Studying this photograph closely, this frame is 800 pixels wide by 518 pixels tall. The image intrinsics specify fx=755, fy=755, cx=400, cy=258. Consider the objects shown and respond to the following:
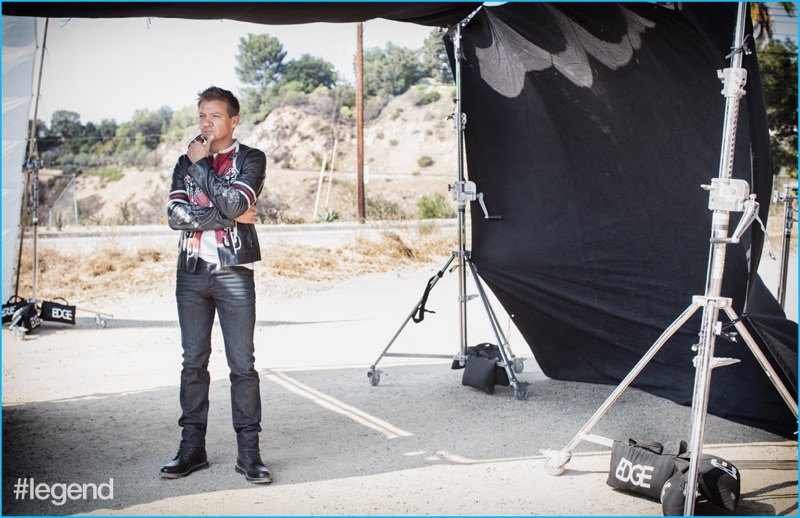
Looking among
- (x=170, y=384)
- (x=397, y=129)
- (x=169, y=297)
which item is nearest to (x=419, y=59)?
(x=397, y=129)

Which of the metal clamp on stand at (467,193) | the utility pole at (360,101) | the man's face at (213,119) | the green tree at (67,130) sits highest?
the green tree at (67,130)

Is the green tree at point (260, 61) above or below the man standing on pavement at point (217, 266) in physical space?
above

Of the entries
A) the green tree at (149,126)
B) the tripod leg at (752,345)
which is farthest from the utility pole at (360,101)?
the green tree at (149,126)

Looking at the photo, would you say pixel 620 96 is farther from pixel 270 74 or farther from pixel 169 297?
pixel 270 74

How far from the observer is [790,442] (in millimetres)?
3752

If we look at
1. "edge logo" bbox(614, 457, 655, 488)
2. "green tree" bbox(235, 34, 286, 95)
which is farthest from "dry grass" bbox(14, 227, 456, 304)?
"green tree" bbox(235, 34, 286, 95)

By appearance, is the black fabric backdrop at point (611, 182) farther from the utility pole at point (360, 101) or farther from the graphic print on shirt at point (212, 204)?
the utility pole at point (360, 101)

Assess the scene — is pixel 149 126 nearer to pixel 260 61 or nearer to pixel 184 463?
pixel 260 61

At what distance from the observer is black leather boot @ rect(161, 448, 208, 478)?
3318mm

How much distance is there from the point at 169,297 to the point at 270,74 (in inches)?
1383

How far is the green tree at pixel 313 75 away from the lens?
40406 millimetres

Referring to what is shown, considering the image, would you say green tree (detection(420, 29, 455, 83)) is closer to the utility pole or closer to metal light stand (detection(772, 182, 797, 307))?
the utility pole

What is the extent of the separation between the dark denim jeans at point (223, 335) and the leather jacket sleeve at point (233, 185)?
0.28 m

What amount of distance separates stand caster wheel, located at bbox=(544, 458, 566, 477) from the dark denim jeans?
4.25 ft
